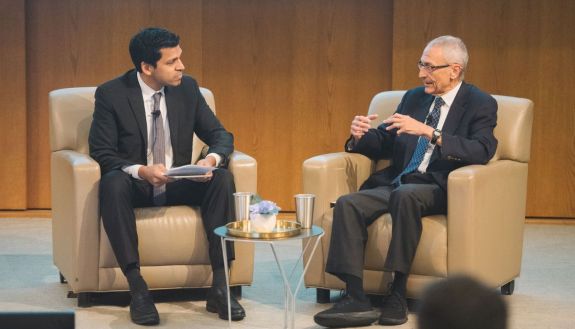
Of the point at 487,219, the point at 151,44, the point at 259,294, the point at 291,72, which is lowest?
the point at 259,294

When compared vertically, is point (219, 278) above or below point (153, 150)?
below

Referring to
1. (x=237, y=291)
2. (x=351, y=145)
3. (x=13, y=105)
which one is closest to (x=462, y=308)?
(x=237, y=291)

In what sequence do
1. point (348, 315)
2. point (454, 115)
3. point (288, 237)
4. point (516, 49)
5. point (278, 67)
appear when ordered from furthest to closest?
point (278, 67) → point (516, 49) → point (454, 115) → point (348, 315) → point (288, 237)

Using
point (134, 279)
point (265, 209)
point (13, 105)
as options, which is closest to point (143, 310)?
point (134, 279)

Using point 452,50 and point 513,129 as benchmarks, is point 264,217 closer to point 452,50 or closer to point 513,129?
point 452,50

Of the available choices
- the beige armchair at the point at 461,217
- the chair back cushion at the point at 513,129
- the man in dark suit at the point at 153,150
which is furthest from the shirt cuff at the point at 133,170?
the chair back cushion at the point at 513,129

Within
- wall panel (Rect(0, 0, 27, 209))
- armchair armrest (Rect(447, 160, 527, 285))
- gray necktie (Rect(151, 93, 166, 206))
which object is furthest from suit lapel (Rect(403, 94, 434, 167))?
wall panel (Rect(0, 0, 27, 209))

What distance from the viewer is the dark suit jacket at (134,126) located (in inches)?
164

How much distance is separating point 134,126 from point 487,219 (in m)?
1.59

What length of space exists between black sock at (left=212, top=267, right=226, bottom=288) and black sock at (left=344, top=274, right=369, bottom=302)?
0.54 metres

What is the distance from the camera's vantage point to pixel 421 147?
4250 mm

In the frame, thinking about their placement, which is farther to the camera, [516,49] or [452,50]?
[516,49]

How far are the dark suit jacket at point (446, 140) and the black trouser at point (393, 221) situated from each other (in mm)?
153

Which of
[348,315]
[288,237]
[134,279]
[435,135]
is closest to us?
[288,237]
